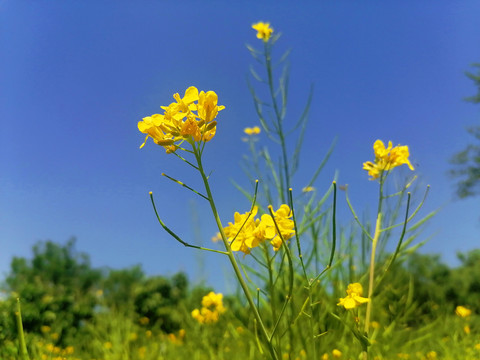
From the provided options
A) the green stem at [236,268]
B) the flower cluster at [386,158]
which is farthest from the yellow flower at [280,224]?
the flower cluster at [386,158]

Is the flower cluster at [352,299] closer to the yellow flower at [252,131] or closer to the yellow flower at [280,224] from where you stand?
the yellow flower at [280,224]

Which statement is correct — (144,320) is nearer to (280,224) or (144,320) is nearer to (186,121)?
(280,224)

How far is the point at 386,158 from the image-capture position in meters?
1.32

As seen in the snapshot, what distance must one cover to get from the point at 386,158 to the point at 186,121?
804 mm

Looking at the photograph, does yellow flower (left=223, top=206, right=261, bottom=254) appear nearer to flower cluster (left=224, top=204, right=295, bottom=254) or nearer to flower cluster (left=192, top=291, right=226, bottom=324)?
flower cluster (left=224, top=204, right=295, bottom=254)

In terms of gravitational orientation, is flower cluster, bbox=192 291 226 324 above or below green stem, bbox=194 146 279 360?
above

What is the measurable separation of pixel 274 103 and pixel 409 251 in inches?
34.4

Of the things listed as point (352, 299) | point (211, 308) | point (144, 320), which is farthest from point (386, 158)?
point (144, 320)

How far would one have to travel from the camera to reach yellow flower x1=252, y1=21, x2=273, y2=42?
80.4 inches

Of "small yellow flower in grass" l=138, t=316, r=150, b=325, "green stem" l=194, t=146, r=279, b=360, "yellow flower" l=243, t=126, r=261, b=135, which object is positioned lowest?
"green stem" l=194, t=146, r=279, b=360

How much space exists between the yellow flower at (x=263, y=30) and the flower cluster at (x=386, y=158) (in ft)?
3.37

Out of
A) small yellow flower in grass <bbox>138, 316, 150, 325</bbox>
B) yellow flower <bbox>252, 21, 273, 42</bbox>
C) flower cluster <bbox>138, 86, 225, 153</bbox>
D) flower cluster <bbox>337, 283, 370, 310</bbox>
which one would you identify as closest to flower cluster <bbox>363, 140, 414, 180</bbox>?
flower cluster <bbox>337, 283, 370, 310</bbox>

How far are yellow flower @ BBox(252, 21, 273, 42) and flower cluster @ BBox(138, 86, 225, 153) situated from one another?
4.48 ft

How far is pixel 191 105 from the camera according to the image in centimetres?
83
